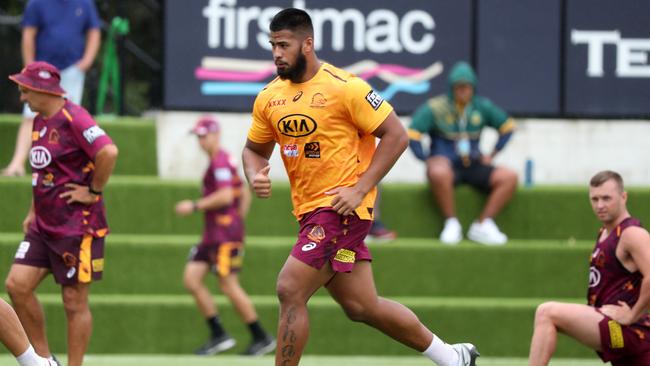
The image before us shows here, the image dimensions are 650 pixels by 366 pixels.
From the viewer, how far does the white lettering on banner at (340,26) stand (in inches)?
520

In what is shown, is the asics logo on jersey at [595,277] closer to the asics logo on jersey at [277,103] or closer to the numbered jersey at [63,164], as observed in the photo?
the asics logo on jersey at [277,103]

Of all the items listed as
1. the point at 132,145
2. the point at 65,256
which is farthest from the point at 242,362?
the point at 132,145

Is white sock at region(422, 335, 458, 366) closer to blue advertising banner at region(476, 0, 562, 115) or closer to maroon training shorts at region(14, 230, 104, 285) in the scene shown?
maroon training shorts at region(14, 230, 104, 285)

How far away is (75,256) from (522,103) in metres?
6.78

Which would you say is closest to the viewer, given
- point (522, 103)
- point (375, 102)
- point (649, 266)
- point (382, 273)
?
point (375, 102)

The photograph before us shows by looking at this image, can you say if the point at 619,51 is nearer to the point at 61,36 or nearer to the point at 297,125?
the point at 61,36

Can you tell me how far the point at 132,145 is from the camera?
1314 centimetres

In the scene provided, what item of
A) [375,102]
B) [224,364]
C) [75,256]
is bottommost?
[224,364]

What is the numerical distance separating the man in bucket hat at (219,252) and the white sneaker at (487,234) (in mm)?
2330

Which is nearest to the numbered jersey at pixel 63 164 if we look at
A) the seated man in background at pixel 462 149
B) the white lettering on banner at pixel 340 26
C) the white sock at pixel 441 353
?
the white sock at pixel 441 353

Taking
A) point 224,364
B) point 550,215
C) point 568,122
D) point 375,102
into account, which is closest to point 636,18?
point 568,122

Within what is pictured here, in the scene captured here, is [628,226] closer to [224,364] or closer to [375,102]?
[375,102]

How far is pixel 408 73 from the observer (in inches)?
531

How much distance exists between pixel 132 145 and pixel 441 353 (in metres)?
6.52
